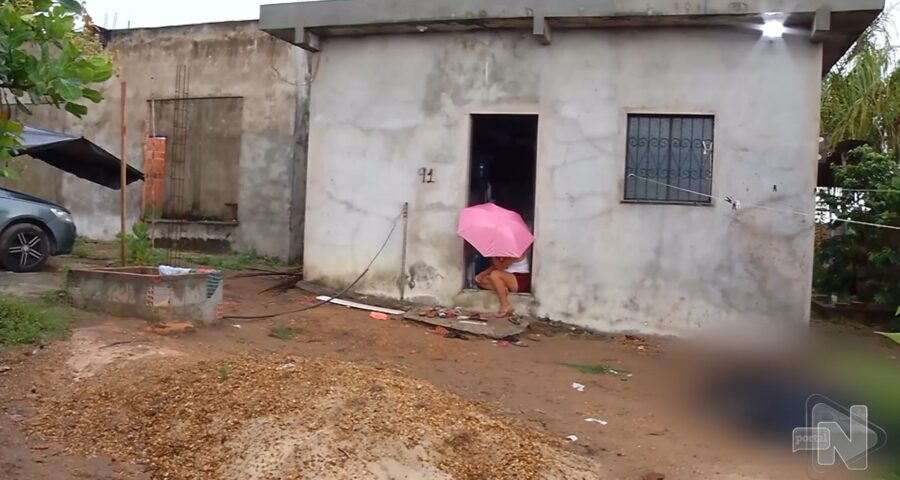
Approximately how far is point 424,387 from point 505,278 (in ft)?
12.1

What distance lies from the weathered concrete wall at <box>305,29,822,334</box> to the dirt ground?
0.91m

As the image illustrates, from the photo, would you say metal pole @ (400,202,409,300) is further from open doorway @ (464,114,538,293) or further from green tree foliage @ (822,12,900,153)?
green tree foliage @ (822,12,900,153)

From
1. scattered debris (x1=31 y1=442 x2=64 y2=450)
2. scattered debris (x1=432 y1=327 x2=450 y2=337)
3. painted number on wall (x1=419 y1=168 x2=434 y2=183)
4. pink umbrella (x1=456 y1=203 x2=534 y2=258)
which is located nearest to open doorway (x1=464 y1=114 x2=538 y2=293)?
painted number on wall (x1=419 y1=168 x2=434 y2=183)

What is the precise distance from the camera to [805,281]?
26.4 feet

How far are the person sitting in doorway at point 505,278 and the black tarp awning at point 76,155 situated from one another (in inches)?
187

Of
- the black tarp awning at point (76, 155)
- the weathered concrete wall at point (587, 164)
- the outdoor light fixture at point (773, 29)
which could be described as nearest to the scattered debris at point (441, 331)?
the weathered concrete wall at point (587, 164)

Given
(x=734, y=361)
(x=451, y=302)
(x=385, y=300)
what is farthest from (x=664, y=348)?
(x=385, y=300)

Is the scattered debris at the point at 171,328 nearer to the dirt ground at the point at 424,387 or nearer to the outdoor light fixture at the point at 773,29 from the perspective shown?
the dirt ground at the point at 424,387

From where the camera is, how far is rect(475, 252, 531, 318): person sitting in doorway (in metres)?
8.76

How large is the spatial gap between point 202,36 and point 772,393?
38.1ft

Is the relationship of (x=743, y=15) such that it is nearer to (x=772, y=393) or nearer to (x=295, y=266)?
(x=772, y=393)

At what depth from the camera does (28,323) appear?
635 centimetres

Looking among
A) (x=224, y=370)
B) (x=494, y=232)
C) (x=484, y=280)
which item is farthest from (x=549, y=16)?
(x=224, y=370)

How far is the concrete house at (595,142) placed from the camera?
8.09 meters
